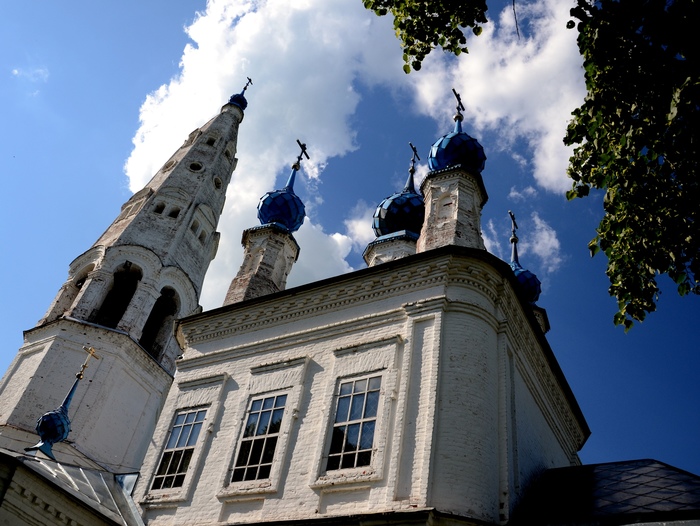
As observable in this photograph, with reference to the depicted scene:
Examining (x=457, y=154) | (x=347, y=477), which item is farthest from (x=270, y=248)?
(x=347, y=477)

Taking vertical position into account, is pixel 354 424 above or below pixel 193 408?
below

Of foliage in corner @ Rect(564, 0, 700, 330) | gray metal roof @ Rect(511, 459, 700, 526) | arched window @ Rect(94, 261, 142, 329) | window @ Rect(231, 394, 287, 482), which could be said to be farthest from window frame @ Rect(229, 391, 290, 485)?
arched window @ Rect(94, 261, 142, 329)

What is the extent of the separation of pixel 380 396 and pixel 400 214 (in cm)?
764

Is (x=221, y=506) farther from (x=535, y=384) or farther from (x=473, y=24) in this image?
(x=473, y=24)

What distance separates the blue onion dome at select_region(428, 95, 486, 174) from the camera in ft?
38.2

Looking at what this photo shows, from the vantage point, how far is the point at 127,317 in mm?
17188

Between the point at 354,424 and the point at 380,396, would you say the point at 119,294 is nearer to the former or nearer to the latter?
the point at 354,424

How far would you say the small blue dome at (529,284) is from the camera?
15.0 m

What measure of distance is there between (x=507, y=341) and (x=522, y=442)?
4.47 feet

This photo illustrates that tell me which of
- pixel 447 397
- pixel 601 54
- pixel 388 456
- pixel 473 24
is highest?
pixel 473 24

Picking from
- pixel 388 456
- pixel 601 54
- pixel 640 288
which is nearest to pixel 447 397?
pixel 388 456

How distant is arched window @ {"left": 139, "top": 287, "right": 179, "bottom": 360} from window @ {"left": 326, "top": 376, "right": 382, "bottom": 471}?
420 inches

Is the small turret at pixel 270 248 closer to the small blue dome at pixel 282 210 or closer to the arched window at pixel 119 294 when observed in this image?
the small blue dome at pixel 282 210

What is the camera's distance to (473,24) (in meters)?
7.09
